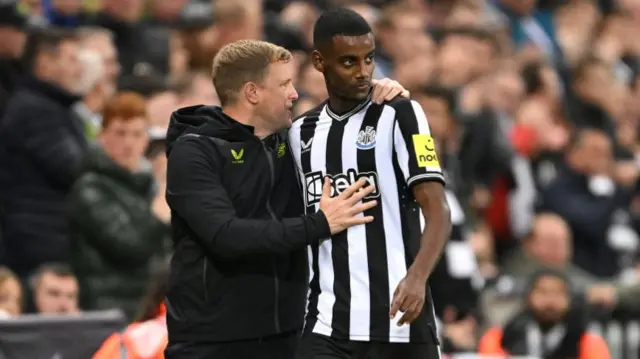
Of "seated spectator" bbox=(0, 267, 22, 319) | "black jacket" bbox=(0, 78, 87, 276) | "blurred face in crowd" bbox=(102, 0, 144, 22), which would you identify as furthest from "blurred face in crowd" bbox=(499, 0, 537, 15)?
"seated spectator" bbox=(0, 267, 22, 319)

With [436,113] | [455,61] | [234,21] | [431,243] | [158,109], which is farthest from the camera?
[455,61]

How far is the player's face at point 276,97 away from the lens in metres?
5.89

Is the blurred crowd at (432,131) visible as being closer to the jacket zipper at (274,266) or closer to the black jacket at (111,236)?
the black jacket at (111,236)

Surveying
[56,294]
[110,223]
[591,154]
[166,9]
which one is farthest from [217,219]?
[591,154]

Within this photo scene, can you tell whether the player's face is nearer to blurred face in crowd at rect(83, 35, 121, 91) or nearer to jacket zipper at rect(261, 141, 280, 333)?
jacket zipper at rect(261, 141, 280, 333)

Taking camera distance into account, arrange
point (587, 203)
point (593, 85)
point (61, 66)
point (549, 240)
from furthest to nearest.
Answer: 1. point (593, 85)
2. point (587, 203)
3. point (549, 240)
4. point (61, 66)

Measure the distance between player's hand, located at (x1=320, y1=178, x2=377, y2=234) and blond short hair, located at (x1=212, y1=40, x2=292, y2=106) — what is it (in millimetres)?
571

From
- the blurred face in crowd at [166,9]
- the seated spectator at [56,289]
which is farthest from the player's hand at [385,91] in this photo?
the blurred face in crowd at [166,9]

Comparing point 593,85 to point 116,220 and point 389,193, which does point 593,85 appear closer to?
point 116,220

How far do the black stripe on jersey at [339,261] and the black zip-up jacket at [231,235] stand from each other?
12cm

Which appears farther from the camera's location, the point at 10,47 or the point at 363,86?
the point at 10,47

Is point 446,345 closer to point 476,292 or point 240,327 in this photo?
point 476,292

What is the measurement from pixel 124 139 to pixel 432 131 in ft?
7.58

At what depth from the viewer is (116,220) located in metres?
8.53
